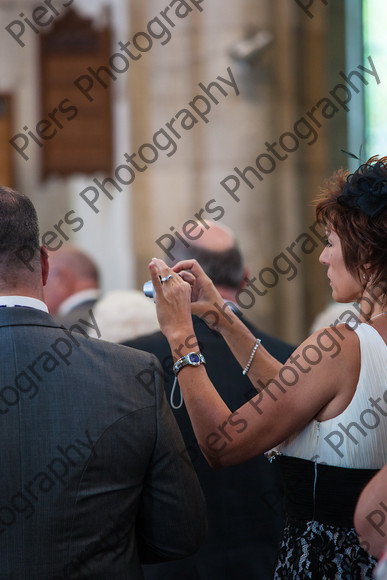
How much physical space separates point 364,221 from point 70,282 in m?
3.88

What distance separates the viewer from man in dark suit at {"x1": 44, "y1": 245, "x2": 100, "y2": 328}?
5953 millimetres

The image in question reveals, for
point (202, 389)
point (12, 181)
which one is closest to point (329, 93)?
point (12, 181)

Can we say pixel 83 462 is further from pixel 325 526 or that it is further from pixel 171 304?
pixel 325 526

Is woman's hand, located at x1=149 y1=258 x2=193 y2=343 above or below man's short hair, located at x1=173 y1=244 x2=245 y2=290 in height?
above

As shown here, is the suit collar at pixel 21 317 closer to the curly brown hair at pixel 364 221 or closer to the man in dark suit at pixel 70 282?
the curly brown hair at pixel 364 221

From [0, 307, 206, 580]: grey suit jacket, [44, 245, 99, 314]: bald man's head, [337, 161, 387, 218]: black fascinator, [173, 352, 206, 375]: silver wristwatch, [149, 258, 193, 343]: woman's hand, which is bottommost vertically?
[44, 245, 99, 314]: bald man's head

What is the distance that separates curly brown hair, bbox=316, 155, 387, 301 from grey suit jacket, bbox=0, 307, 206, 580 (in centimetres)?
63

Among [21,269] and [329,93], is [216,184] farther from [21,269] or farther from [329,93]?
[21,269]

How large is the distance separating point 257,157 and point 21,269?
16.8 ft

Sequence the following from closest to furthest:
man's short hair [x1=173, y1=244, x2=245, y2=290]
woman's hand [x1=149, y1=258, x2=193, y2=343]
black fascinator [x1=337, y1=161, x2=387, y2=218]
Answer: black fascinator [x1=337, y1=161, x2=387, y2=218], woman's hand [x1=149, y1=258, x2=193, y2=343], man's short hair [x1=173, y1=244, x2=245, y2=290]

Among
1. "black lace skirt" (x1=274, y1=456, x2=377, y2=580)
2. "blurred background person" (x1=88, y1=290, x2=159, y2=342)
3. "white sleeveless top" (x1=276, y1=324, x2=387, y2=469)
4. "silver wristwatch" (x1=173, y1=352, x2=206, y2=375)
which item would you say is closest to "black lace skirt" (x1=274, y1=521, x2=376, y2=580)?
"black lace skirt" (x1=274, y1=456, x2=377, y2=580)

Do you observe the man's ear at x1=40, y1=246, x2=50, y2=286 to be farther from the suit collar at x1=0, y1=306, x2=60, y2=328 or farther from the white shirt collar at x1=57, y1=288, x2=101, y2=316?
the white shirt collar at x1=57, y1=288, x2=101, y2=316

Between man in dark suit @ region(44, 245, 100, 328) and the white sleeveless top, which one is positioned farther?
man in dark suit @ region(44, 245, 100, 328)

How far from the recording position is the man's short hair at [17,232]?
85.5 inches
